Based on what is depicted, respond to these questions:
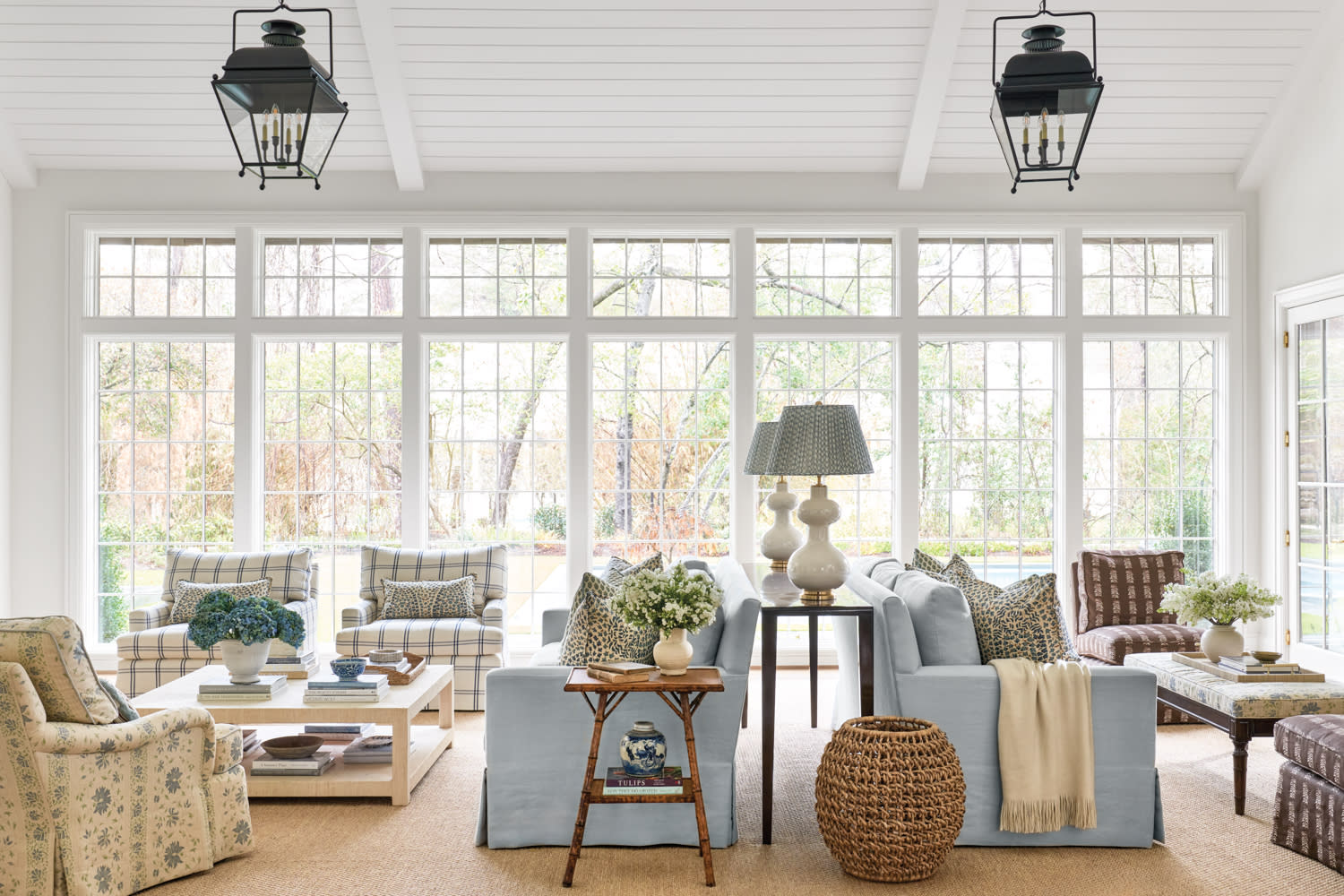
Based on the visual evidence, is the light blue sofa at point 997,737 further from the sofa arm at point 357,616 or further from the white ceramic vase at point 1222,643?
the sofa arm at point 357,616

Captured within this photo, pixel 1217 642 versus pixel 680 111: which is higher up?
pixel 680 111

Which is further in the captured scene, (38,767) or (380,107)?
(380,107)

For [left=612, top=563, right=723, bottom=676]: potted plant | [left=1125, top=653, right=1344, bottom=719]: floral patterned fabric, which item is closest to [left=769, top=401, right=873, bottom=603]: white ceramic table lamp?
[left=612, top=563, right=723, bottom=676]: potted plant

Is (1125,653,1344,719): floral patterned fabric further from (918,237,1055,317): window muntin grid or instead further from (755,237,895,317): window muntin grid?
(755,237,895,317): window muntin grid

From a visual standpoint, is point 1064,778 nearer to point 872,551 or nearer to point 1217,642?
point 1217,642

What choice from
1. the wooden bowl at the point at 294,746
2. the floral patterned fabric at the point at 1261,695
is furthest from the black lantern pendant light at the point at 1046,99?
the wooden bowl at the point at 294,746

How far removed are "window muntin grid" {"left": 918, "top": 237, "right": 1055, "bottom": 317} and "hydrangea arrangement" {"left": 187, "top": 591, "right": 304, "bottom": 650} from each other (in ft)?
14.4

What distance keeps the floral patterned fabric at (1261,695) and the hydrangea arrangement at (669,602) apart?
203 centimetres

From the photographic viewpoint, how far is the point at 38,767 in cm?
293

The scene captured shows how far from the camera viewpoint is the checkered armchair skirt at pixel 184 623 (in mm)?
5254

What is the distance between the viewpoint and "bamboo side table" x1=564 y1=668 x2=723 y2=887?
320cm

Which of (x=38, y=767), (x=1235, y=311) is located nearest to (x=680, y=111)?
(x=1235, y=311)

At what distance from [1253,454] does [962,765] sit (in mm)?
4114

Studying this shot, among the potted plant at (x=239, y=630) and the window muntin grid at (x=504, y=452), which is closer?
the potted plant at (x=239, y=630)
